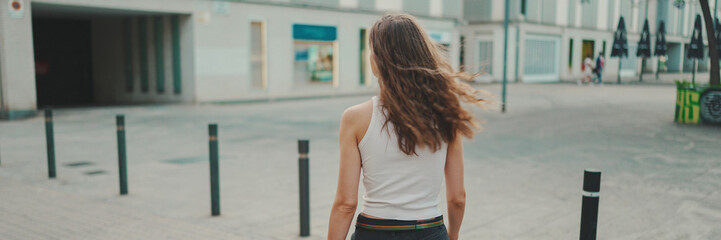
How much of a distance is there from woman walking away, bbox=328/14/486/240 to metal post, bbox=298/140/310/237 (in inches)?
107

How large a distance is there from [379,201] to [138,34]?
20369 mm

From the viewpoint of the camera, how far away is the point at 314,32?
2283 centimetres

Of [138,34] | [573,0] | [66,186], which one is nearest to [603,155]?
[66,186]

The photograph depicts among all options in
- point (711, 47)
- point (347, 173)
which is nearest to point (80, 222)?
point (347, 173)

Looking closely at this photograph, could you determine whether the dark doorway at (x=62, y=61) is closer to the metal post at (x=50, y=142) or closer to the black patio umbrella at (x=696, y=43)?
the metal post at (x=50, y=142)

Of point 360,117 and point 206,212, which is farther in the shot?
point 206,212

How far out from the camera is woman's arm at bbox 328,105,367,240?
2014 mm

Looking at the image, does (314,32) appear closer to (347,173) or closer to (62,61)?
(62,61)

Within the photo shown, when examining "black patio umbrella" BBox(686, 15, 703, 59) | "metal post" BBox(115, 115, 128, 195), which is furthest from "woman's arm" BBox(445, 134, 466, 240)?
"black patio umbrella" BBox(686, 15, 703, 59)

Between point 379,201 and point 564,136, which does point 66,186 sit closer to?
point 379,201

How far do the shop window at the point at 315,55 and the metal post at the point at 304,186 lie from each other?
58.1 ft

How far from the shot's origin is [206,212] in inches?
232

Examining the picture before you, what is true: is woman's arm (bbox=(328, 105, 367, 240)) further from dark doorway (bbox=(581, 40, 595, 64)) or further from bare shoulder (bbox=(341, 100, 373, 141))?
dark doorway (bbox=(581, 40, 595, 64))

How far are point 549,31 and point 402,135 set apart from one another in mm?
36175
